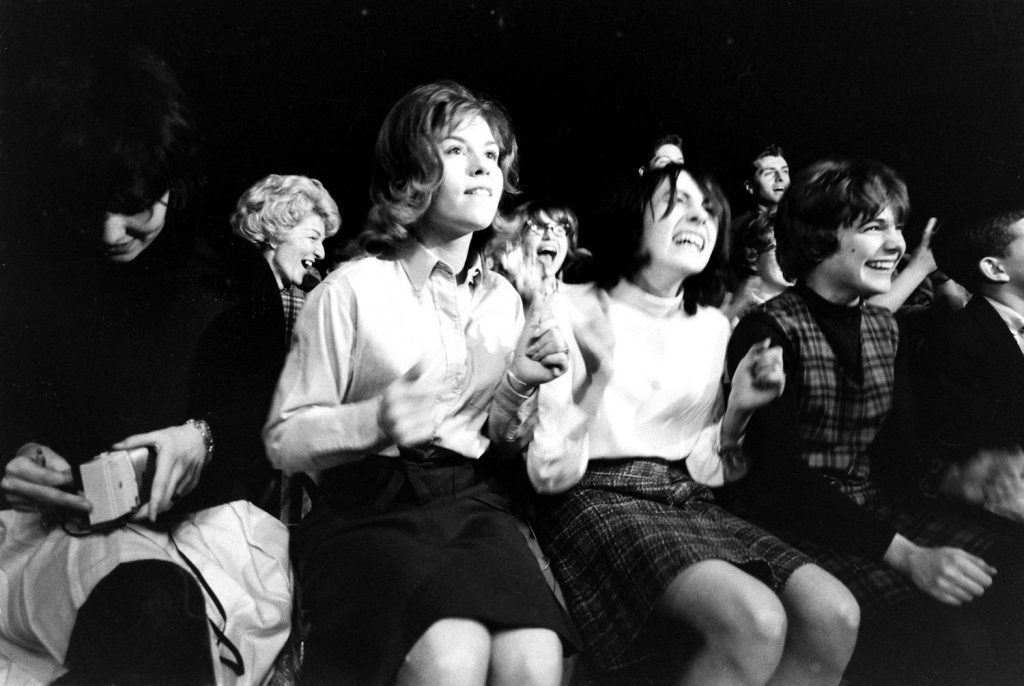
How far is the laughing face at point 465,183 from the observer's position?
1.81 metres

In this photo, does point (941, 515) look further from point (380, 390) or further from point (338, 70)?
point (338, 70)

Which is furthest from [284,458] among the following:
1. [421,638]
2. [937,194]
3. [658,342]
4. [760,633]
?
[937,194]

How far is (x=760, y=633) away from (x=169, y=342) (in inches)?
49.8

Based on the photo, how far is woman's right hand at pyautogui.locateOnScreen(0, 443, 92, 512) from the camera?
181 centimetres

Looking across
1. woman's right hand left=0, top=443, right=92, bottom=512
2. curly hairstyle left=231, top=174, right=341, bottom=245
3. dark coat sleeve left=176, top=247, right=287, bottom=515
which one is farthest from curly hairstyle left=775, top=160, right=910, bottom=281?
woman's right hand left=0, top=443, right=92, bottom=512

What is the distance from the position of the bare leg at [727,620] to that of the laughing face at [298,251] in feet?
3.16

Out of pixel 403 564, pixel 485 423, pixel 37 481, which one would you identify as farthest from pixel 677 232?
pixel 37 481

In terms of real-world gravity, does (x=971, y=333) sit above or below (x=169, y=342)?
above

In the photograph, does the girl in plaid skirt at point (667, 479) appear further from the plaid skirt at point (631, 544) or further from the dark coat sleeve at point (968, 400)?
the dark coat sleeve at point (968, 400)

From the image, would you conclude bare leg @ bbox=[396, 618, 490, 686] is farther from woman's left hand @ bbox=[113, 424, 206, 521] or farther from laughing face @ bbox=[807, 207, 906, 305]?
laughing face @ bbox=[807, 207, 906, 305]

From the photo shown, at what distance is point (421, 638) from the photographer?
1.52 meters

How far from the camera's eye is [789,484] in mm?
1957

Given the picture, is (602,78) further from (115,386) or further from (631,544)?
(115,386)

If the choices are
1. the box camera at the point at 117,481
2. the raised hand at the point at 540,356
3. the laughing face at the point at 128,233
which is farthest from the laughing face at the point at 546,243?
the box camera at the point at 117,481
